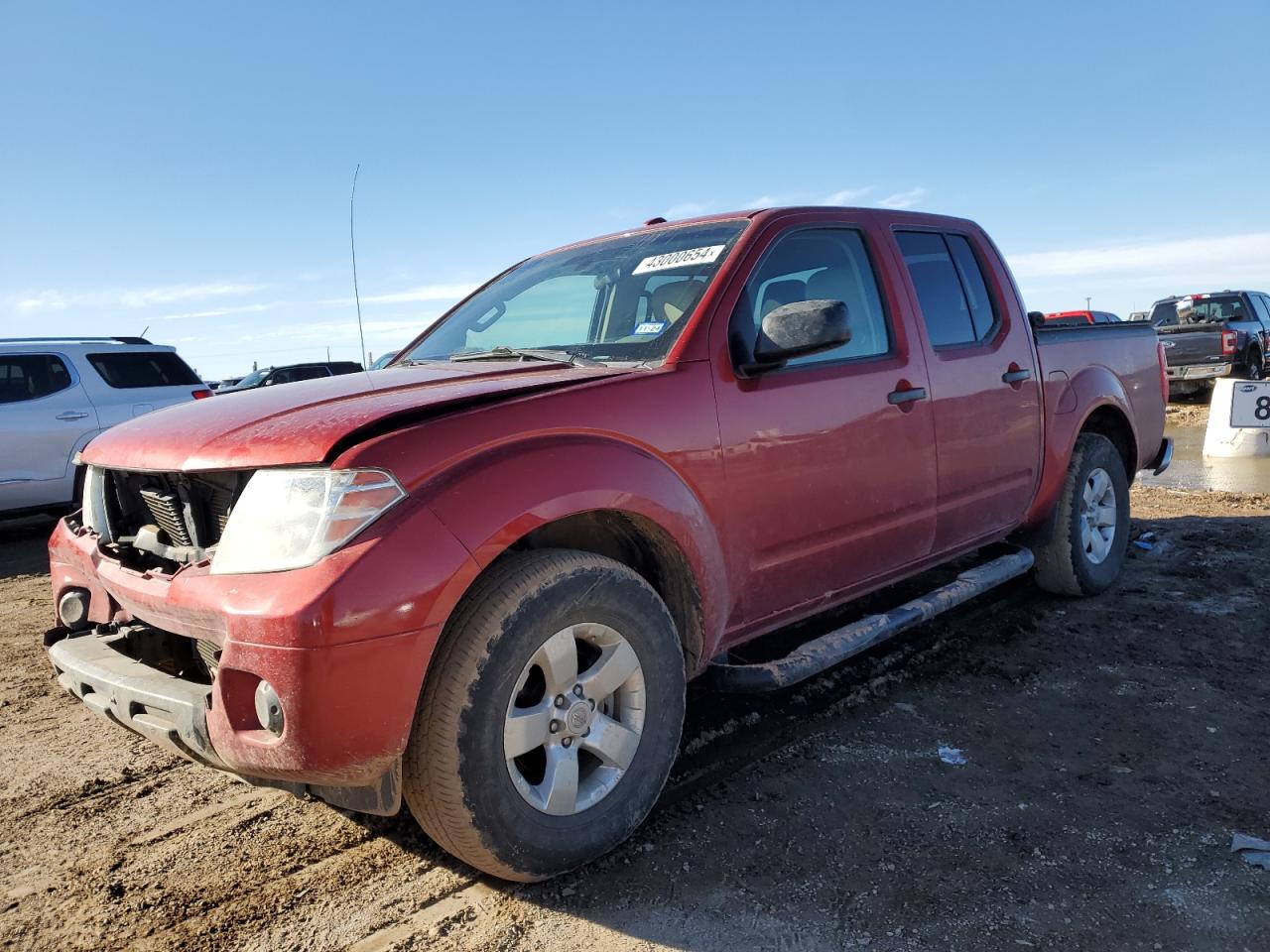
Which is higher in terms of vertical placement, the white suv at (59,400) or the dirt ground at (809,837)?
the white suv at (59,400)

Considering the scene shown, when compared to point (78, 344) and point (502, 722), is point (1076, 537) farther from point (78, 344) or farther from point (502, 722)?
point (78, 344)

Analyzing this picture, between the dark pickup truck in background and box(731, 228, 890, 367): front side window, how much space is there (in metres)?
13.5

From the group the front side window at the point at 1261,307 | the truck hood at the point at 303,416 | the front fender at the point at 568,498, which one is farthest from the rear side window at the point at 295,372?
the front side window at the point at 1261,307

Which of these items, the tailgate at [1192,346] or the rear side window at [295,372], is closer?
the tailgate at [1192,346]

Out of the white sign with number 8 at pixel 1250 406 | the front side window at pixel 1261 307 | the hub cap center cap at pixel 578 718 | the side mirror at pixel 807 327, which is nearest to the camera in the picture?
the hub cap center cap at pixel 578 718

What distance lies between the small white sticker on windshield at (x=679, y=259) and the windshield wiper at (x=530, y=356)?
485 mm

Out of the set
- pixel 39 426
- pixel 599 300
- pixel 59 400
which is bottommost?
pixel 39 426

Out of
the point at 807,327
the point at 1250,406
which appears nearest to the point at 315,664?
the point at 807,327

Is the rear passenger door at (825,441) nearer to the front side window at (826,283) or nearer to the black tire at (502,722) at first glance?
the front side window at (826,283)

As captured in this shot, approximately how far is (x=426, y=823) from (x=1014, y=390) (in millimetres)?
3129

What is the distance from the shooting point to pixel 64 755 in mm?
3361

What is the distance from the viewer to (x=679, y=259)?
3.26 m

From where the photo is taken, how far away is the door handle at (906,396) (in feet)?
11.1

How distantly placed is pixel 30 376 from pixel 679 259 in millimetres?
7361
